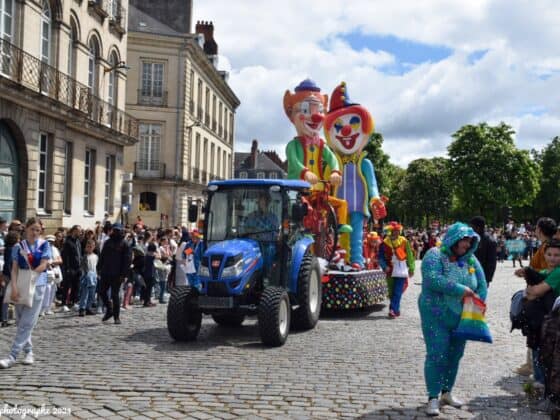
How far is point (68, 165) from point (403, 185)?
59.2 meters

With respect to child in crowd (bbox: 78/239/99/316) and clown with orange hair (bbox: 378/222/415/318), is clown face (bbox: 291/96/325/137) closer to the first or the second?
clown with orange hair (bbox: 378/222/415/318)

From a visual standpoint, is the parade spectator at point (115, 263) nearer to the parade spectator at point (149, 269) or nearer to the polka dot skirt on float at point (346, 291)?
the parade spectator at point (149, 269)

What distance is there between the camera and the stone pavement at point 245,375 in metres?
5.34

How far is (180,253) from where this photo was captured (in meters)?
13.3

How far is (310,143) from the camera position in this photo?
12.9 m

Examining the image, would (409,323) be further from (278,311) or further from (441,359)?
(441,359)

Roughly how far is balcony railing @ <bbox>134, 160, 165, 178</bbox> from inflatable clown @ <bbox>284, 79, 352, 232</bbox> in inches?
961

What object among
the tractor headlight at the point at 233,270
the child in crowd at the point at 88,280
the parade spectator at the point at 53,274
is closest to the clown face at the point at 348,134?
the child in crowd at the point at 88,280

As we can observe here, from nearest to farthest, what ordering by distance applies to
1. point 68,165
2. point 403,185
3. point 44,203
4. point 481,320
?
point 481,320 → point 44,203 → point 68,165 → point 403,185

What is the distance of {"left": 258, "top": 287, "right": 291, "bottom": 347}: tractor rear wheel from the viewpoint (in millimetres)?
8023

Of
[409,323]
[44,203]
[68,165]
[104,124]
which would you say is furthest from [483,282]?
[104,124]

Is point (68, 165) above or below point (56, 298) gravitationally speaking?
above

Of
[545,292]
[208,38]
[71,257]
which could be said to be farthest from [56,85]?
[208,38]

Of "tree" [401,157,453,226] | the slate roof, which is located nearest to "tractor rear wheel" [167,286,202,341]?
the slate roof
